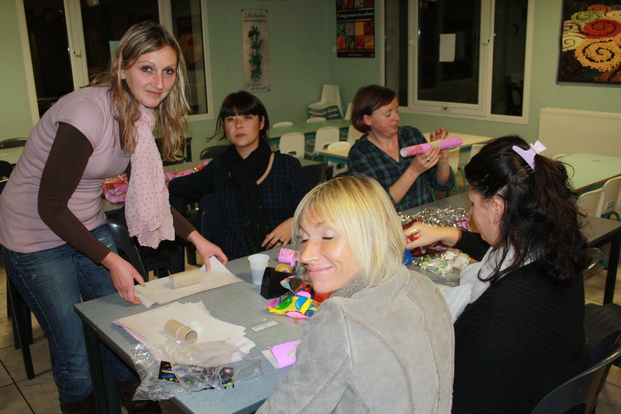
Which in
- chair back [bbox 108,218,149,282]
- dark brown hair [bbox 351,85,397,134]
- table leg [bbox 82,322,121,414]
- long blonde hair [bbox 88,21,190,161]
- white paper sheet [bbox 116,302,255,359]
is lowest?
table leg [bbox 82,322,121,414]

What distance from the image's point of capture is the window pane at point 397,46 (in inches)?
303

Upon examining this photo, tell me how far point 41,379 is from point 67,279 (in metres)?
1.20

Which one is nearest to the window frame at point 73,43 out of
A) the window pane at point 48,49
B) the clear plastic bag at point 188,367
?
the window pane at point 48,49

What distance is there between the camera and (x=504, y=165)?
1.49 metres

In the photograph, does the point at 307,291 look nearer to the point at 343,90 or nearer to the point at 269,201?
the point at 269,201

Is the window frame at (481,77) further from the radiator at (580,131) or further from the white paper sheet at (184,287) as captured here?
the white paper sheet at (184,287)

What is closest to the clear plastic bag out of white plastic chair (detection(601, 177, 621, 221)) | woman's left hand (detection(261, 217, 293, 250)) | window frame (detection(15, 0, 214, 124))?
woman's left hand (detection(261, 217, 293, 250))

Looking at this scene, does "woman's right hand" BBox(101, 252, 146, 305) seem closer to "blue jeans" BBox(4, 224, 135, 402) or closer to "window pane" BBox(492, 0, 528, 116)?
"blue jeans" BBox(4, 224, 135, 402)

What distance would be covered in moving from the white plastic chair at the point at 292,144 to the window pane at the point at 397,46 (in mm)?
2637

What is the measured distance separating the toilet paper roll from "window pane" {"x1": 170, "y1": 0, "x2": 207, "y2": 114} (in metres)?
5.62

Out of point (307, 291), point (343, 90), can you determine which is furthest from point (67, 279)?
point (343, 90)

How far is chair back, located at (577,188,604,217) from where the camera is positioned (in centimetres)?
337

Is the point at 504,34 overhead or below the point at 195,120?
overhead

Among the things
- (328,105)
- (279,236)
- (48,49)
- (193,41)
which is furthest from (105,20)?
(279,236)
